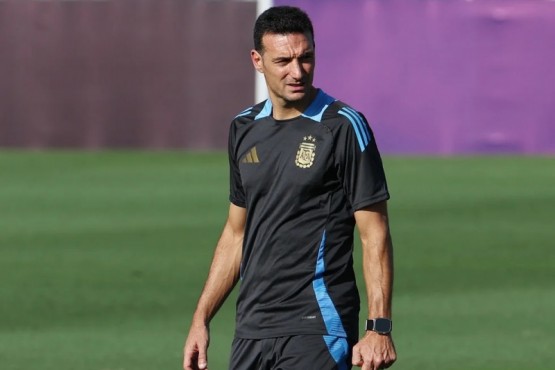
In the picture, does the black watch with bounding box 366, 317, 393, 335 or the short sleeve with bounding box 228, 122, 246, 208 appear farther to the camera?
the short sleeve with bounding box 228, 122, 246, 208

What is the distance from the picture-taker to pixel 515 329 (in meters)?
10.2

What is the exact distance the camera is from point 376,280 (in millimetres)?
5336

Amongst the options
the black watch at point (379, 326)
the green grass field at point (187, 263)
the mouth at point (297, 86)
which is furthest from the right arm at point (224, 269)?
the green grass field at point (187, 263)

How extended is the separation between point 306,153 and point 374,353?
0.80 metres

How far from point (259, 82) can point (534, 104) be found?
165 inches

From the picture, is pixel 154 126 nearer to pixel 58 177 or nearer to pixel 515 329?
pixel 58 177

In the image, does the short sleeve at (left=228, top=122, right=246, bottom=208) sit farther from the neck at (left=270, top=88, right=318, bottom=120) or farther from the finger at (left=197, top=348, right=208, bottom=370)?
the finger at (left=197, top=348, right=208, bottom=370)

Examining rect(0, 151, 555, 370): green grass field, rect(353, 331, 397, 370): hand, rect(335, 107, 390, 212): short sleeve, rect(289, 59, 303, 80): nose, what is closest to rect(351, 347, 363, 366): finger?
rect(353, 331, 397, 370): hand

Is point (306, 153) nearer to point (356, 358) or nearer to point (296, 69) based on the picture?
point (296, 69)

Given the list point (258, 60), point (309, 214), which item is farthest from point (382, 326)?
point (258, 60)

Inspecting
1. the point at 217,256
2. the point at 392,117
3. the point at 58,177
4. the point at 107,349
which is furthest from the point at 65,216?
the point at 217,256

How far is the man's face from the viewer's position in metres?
5.50

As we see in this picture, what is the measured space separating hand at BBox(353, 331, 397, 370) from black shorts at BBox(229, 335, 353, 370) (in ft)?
0.71

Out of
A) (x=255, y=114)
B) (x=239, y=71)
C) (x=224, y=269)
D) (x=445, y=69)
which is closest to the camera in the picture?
(x=255, y=114)
